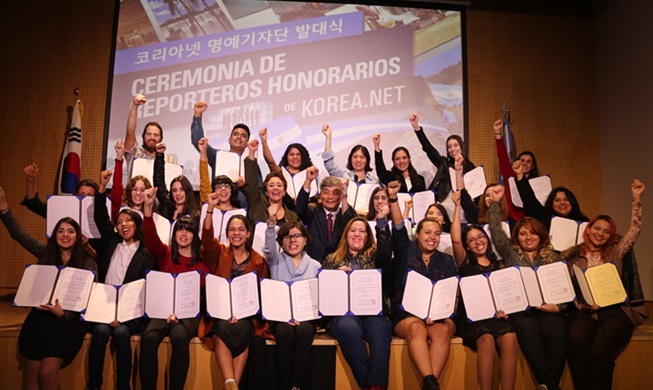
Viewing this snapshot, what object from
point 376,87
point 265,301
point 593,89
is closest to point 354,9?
point 376,87

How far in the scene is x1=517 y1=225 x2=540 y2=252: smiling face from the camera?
429 centimetres

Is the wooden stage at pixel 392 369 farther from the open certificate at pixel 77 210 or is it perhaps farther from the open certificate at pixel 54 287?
the open certificate at pixel 77 210

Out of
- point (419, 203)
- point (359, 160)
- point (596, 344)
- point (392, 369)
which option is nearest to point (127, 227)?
point (392, 369)

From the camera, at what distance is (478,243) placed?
13.8 ft

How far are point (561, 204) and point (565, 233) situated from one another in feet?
1.03

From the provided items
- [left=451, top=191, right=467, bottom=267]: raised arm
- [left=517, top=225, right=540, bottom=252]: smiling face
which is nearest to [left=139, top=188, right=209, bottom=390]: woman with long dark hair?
[left=451, top=191, right=467, bottom=267]: raised arm

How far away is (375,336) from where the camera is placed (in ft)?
12.6

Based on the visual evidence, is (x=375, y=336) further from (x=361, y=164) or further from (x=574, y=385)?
(x=361, y=164)

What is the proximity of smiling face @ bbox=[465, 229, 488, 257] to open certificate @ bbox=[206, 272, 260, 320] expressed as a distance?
155cm

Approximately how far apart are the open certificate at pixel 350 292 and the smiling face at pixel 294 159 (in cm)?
166

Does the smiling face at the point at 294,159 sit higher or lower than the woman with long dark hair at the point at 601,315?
higher

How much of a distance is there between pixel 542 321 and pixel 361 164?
2156 mm

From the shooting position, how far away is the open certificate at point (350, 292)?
3.91m

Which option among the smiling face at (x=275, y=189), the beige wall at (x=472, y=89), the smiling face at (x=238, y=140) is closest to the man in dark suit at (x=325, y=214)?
the smiling face at (x=275, y=189)
